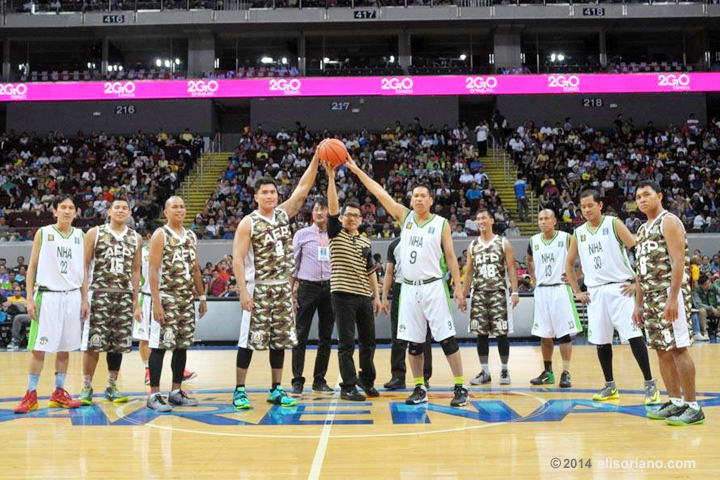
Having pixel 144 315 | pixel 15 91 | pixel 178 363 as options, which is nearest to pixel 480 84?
pixel 15 91

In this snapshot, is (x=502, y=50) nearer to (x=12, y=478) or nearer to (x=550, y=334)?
(x=550, y=334)

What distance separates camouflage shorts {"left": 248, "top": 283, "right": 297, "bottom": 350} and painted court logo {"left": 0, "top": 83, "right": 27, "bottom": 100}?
1016 inches

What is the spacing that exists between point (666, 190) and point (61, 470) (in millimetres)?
22030

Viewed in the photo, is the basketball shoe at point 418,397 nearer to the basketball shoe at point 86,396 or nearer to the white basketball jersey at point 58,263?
the basketball shoe at point 86,396

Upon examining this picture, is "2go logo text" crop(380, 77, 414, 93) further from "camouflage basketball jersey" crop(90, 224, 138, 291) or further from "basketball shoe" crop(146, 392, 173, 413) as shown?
"basketball shoe" crop(146, 392, 173, 413)

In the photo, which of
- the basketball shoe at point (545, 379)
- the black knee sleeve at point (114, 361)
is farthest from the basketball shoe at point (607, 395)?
the black knee sleeve at point (114, 361)

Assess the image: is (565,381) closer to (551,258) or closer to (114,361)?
(551,258)

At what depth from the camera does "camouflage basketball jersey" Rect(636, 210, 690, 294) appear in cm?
600

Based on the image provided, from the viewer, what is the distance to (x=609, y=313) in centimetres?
728

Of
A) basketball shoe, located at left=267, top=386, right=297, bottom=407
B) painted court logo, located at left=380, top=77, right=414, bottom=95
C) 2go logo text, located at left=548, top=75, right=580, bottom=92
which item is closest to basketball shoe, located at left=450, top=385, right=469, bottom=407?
basketball shoe, located at left=267, top=386, right=297, bottom=407

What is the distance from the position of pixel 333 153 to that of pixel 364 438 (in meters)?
2.84

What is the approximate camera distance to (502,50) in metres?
30.3

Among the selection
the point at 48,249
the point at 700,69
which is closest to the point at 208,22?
the point at 700,69

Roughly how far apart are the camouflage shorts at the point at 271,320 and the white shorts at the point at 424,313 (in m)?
1.11
